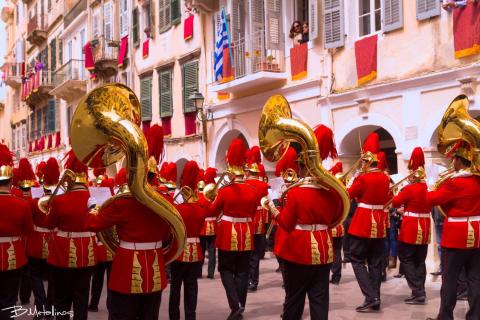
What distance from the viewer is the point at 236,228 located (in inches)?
294

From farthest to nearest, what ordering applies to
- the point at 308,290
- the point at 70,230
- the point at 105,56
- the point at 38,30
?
the point at 38,30, the point at 105,56, the point at 70,230, the point at 308,290

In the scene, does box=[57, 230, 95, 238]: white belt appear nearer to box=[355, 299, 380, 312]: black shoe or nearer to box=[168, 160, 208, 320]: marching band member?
box=[168, 160, 208, 320]: marching band member

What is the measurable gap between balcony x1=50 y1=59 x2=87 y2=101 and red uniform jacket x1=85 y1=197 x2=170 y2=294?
903 inches

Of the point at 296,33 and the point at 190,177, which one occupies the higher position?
the point at 296,33

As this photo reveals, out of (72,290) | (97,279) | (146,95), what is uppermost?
(146,95)

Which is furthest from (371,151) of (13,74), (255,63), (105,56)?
(13,74)

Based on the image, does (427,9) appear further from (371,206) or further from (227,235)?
(227,235)

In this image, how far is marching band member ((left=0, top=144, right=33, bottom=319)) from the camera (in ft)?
19.4

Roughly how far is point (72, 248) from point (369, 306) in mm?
3858

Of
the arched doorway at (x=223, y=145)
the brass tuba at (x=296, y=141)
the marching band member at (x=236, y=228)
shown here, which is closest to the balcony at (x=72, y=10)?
the arched doorway at (x=223, y=145)

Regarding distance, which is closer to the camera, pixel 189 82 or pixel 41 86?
pixel 189 82

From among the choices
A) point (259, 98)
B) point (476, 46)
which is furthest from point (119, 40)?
point (476, 46)

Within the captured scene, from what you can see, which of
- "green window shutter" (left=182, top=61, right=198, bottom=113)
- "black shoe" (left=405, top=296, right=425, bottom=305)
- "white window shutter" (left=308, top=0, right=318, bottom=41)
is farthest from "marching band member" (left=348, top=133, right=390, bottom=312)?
"green window shutter" (left=182, top=61, right=198, bottom=113)

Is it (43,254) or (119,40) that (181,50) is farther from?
(43,254)
